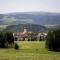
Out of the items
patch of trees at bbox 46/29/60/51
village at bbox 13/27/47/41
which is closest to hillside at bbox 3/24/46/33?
village at bbox 13/27/47/41

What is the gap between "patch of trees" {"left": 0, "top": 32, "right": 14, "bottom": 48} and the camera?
3.07 metres

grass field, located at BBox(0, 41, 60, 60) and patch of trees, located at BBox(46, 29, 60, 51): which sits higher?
patch of trees, located at BBox(46, 29, 60, 51)

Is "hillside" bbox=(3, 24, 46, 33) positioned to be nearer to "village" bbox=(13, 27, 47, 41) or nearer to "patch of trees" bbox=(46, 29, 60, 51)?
"village" bbox=(13, 27, 47, 41)

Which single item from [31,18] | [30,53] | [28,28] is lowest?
[30,53]

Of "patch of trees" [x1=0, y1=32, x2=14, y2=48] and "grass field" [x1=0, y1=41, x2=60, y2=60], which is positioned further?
"patch of trees" [x1=0, y1=32, x2=14, y2=48]

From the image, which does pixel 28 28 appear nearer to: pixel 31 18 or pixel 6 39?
pixel 31 18

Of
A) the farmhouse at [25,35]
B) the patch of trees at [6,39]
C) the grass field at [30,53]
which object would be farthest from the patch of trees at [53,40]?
the patch of trees at [6,39]

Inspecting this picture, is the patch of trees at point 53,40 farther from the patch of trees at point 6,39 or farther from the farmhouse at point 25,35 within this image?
the patch of trees at point 6,39

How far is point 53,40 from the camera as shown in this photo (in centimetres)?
304

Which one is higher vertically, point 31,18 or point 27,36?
point 31,18

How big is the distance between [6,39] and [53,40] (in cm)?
86

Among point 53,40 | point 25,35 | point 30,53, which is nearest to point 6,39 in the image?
point 25,35

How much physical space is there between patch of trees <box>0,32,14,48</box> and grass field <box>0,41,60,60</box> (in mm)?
112

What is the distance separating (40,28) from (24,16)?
367mm
